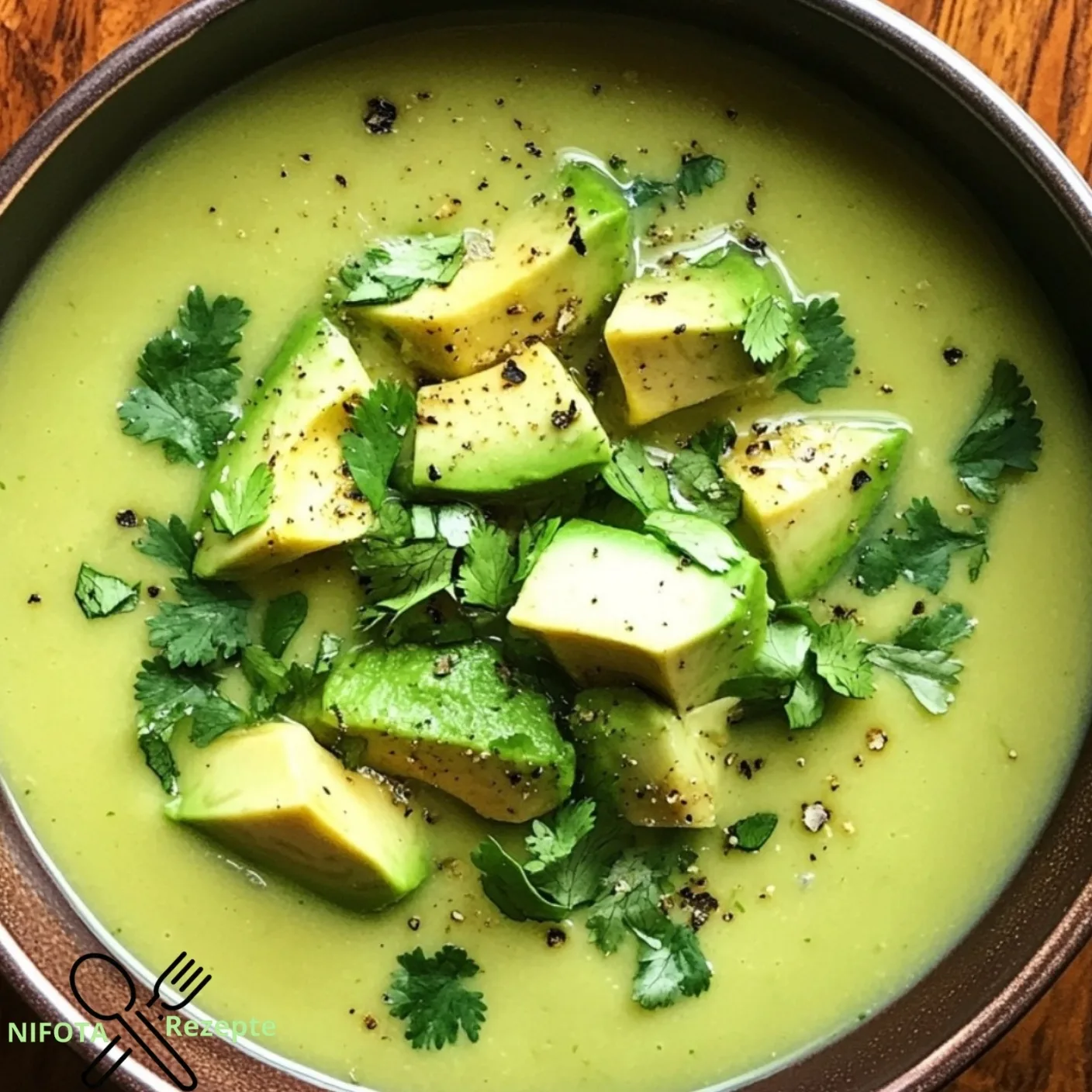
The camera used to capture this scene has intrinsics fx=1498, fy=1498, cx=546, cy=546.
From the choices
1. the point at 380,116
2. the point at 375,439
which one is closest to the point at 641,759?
the point at 375,439

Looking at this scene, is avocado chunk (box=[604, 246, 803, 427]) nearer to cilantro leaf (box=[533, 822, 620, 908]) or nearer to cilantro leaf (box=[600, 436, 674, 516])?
cilantro leaf (box=[600, 436, 674, 516])

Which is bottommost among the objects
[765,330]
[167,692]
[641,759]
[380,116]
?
[641,759]

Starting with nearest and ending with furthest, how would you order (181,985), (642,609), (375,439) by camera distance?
(642,609) → (375,439) → (181,985)

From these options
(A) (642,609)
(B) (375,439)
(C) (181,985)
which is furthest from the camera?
(C) (181,985)

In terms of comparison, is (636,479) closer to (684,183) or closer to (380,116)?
(684,183)

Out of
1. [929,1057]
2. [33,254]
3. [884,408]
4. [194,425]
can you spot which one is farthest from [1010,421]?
[33,254]

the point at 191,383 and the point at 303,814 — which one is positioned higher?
the point at 191,383

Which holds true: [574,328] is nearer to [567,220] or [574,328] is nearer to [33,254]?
[567,220]

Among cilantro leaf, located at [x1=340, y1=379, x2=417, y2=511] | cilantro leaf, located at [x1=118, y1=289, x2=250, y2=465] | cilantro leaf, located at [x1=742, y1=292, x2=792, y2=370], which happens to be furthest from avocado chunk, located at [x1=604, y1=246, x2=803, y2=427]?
cilantro leaf, located at [x1=118, y1=289, x2=250, y2=465]
